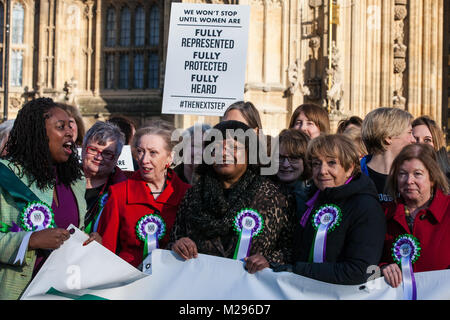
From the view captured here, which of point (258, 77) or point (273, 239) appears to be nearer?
point (273, 239)

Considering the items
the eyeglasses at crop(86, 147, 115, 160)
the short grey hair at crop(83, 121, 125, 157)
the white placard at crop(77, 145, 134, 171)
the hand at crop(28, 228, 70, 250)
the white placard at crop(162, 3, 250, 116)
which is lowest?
the hand at crop(28, 228, 70, 250)

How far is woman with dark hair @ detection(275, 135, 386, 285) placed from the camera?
151 inches

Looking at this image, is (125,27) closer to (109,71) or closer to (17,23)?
(109,71)

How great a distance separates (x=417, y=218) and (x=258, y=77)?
13959mm

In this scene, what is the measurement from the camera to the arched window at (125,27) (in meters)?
23.9

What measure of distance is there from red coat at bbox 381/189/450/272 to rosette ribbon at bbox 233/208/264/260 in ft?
2.49

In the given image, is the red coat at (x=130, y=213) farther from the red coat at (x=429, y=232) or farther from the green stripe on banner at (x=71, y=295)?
the red coat at (x=429, y=232)

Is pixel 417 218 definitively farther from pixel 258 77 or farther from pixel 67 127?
pixel 258 77

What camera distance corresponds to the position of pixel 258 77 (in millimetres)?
17781

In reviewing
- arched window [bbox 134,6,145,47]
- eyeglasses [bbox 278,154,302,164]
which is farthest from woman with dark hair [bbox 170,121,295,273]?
arched window [bbox 134,6,145,47]

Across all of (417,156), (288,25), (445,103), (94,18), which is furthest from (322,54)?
(417,156)

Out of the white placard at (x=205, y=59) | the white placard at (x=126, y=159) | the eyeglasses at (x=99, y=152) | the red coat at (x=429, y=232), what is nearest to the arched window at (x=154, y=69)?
the white placard at (x=126, y=159)

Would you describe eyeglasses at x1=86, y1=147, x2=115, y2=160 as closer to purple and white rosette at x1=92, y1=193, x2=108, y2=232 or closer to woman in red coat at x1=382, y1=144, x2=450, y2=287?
purple and white rosette at x1=92, y1=193, x2=108, y2=232

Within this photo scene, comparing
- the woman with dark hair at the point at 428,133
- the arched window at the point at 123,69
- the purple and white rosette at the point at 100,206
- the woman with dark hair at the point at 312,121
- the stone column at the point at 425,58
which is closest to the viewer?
the purple and white rosette at the point at 100,206
